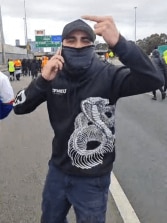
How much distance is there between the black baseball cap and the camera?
2.83 m

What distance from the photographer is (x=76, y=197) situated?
9.76 ft

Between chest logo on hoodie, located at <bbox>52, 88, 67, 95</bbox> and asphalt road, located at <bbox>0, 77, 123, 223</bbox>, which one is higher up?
chest logo on hoodie, located at <bbox>52, 88, 67, 95</bbox>

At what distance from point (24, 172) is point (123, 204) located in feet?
6.28

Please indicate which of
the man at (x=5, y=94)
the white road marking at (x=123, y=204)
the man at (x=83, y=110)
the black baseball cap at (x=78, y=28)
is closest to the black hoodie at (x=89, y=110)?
the man at (x=83, y=110)

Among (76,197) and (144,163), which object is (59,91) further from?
(144,163)

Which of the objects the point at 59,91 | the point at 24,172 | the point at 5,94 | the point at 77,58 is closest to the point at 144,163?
the point at 24,172

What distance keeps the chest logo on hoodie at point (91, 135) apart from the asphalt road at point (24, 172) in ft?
5.87

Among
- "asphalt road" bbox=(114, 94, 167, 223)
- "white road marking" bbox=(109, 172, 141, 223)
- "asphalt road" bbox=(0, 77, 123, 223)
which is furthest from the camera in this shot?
"asphalt road" bbox=(114, 94, 167, 223)

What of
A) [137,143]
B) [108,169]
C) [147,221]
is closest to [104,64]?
[108,169]

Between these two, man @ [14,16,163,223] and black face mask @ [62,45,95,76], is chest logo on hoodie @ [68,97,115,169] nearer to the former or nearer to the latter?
man @ [14,16,163,223]

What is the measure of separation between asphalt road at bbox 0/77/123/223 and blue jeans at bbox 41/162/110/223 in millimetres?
1538

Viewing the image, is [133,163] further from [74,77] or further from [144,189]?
[74,77]

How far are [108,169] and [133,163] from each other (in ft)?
12.6

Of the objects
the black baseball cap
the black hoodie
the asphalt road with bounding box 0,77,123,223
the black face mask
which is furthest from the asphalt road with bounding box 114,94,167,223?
the black baseball cap
